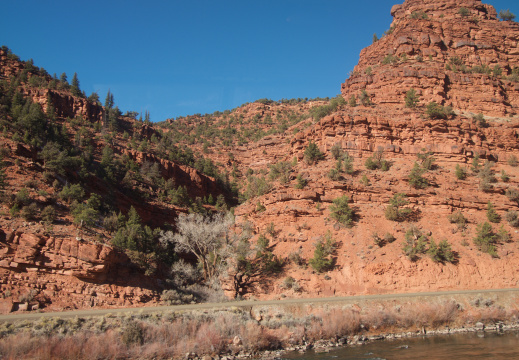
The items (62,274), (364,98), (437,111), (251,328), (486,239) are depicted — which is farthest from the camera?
(364,98)

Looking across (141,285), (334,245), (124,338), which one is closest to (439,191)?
(334,245)

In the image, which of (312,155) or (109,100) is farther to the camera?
(109,100)

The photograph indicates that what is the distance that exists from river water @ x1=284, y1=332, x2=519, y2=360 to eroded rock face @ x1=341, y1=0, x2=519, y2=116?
96.5 ft

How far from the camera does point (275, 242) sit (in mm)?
28531

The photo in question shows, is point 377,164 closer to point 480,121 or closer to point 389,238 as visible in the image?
point 389,238

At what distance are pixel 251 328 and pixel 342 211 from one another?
51.6 feet

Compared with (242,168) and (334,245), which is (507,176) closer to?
(334,245)

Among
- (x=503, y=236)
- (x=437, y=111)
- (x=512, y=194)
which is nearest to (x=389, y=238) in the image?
(x=503, y=236)

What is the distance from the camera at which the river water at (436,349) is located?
42.8 ft

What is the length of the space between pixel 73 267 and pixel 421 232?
2385 cm

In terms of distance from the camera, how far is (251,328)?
15023 mm

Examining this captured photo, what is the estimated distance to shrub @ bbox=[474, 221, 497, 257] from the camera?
82.0 ft

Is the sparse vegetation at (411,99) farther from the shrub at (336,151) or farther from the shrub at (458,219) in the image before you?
the shrub at (458,219)

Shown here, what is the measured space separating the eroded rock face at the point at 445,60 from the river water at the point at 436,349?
29.4m
